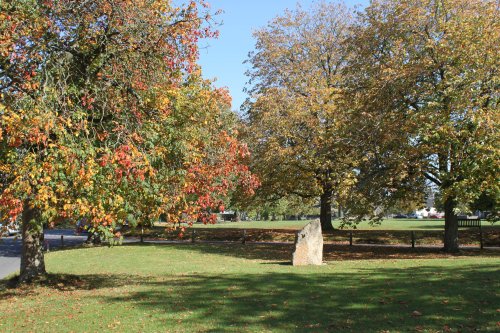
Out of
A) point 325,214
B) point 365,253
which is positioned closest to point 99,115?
point 365,253

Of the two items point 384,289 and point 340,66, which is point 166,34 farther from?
point 340,66

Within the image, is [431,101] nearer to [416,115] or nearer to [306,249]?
[416,115]

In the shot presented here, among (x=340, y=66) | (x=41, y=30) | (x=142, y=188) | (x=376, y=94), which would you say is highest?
(x=340, y=66)

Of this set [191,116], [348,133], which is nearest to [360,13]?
[348,133]

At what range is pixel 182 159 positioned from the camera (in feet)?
41.0

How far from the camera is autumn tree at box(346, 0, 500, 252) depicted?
60.5 ft

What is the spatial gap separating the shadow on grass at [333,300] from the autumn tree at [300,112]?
33.3 ft

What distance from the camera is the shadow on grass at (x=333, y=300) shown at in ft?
25.9

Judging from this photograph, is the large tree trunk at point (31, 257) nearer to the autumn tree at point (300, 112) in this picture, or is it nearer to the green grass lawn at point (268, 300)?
the green grass lawn at point (268, 300)

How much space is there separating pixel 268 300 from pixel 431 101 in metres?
13.5

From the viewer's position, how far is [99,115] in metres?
11.5

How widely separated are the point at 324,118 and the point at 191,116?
17.5m

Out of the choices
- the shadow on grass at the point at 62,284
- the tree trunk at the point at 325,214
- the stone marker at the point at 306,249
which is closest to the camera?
the shadow on grass at the point at 62,284

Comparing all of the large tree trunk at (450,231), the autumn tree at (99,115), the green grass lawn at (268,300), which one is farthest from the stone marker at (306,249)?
the large tree trunk at (450,231)
